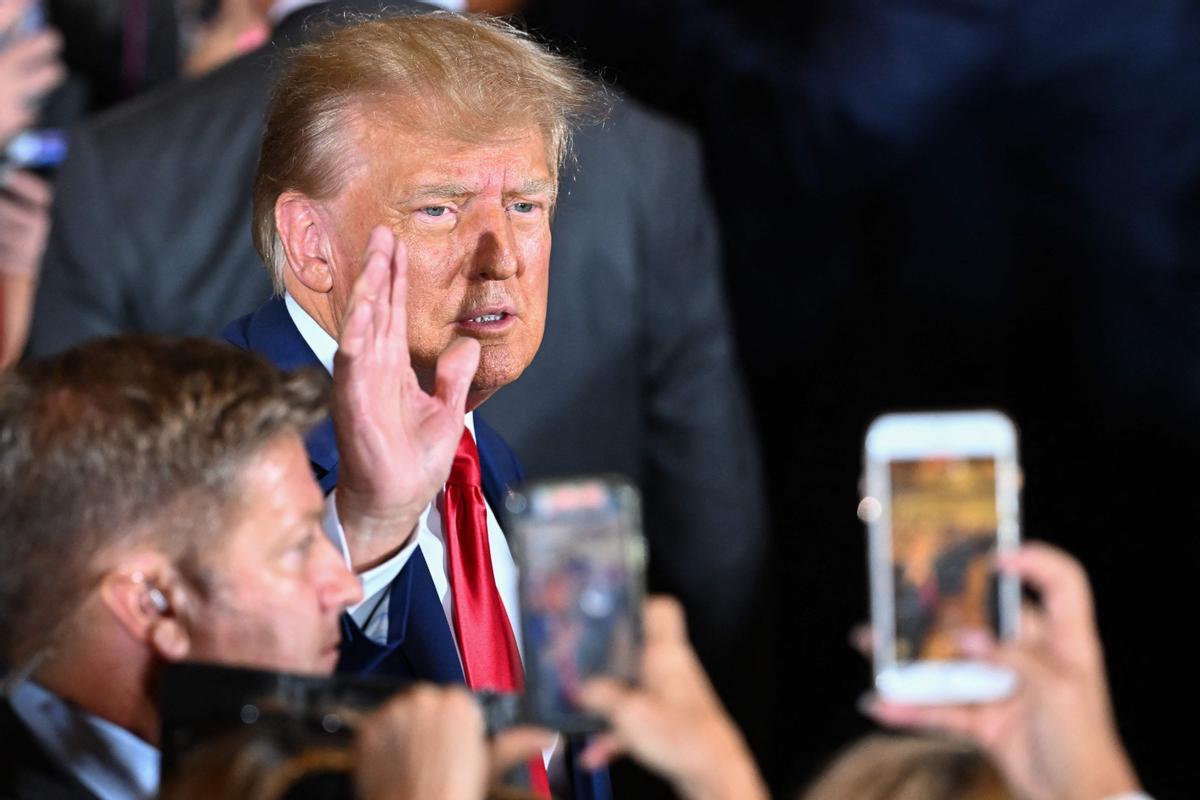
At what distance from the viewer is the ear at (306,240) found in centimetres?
146

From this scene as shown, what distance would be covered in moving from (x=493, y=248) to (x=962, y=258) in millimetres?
1927

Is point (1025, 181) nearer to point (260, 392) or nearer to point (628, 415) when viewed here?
point (628, 415)

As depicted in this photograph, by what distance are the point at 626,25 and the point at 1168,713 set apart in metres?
1.34

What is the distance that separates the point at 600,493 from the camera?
1.23 meters

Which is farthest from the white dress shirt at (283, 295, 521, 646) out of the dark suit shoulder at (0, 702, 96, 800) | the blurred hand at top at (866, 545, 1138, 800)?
the blurred hand at top at (866, 545, 1138, 800)

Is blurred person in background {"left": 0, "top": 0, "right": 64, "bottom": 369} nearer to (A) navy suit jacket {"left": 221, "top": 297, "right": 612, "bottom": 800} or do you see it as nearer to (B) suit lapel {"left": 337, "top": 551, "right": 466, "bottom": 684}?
(A) navy suit jacket {"left": 221, "top": 297, "right": 612, "bottom": 800}

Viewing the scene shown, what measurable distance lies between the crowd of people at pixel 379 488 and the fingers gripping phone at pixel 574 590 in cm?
2

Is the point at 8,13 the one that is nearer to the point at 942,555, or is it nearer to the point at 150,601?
the point at 150,601

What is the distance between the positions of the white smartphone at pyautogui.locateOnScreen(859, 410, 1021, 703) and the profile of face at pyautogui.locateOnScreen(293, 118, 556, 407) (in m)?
0.29

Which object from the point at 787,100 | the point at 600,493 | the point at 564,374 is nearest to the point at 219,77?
the point at 564,374

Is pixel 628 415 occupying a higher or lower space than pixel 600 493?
lower

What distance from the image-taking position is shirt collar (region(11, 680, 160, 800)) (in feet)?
4.17

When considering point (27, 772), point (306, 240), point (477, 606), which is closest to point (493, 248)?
point (306, 240)

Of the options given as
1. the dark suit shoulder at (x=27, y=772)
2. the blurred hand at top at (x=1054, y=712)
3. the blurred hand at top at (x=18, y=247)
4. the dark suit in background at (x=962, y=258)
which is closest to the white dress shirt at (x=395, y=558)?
the dark suit shoulder at (x=27, y=772)
